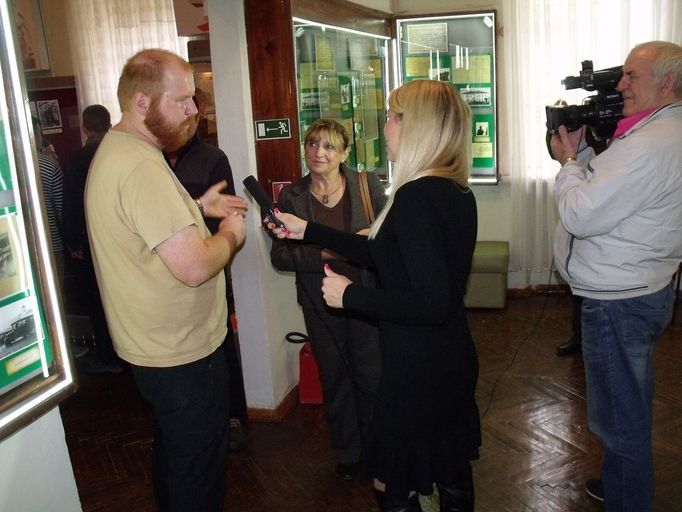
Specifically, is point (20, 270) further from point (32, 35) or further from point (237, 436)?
point (32, 35)

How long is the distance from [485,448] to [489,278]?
7.07 ft

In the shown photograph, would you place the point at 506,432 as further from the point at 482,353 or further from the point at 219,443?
the point at 219,443

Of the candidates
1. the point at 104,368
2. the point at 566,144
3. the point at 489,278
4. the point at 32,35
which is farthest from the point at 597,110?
the point at 32,35

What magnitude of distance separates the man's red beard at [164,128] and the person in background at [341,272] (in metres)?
0.89

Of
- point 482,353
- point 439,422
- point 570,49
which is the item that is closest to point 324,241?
point 439,422

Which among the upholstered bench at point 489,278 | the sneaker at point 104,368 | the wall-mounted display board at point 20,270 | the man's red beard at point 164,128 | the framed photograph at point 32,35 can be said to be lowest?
the sneaker at point 104,368

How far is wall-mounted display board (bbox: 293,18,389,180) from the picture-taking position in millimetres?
3326

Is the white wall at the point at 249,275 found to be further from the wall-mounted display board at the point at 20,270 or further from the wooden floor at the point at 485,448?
the wall-mounted display board at the point at 20,270

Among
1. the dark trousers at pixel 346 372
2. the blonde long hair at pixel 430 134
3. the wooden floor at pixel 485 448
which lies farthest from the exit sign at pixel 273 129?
the wooden floor at pixel 485 448

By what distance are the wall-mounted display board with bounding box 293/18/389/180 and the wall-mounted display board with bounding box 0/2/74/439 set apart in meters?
1.87

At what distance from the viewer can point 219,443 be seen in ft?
6.99

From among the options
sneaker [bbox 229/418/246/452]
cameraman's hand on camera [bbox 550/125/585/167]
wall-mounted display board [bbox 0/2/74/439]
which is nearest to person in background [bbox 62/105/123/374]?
sneaker [bbox 229/418/246/452]

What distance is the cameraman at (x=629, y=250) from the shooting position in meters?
1.99

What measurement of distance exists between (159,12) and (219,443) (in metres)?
5.21
